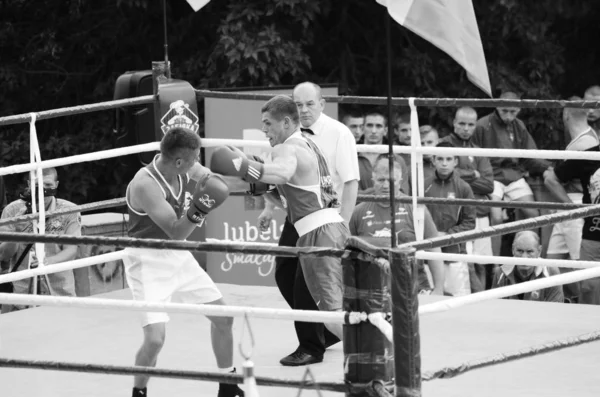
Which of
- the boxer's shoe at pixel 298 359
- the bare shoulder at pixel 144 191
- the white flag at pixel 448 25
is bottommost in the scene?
the boxer's shoe at pixel 298 359

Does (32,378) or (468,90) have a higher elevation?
(468,90)

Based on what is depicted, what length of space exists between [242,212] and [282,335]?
9.38 feet

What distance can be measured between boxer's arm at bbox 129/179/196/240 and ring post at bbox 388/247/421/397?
1407 millimetres

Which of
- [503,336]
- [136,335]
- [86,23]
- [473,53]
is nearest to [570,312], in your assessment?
[503,336]

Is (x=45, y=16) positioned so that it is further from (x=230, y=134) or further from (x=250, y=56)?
(x=230, y=134)

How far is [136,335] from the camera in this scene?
20.8 ft

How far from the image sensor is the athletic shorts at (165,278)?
5086mm

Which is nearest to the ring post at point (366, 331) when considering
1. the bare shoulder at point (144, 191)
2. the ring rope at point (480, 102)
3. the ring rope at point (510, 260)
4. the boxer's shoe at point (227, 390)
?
the boxer's shoe at point (227, 390)

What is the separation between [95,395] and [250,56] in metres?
5.62

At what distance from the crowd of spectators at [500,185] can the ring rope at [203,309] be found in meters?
3.34

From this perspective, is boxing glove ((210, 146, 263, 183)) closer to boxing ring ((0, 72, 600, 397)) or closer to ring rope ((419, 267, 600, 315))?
boxing ring ((0, 72, 600, 397))

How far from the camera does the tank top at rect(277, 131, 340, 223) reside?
5703mm

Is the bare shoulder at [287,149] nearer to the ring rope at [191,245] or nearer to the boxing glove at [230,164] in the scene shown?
the boxing glove at [230,164]

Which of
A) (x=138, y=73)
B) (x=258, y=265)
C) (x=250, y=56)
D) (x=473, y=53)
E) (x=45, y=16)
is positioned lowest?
(x=258, y=265)
